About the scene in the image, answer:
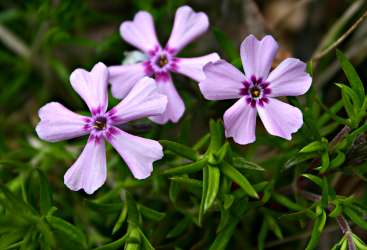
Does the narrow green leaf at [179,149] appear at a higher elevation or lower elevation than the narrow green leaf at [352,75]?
lower

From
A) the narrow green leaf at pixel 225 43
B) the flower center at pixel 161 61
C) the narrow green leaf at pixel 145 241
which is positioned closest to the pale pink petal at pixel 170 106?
the flower center at pixel 161 61

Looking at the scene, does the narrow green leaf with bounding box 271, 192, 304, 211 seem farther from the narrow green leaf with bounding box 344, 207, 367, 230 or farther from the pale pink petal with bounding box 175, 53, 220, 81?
the pale pink petal with bounding box 175, 53, 220, 81

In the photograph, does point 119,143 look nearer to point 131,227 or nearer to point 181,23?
point 131,227

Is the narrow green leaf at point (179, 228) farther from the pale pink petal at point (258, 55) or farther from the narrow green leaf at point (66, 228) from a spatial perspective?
the pale pink petal at point (258, 55)

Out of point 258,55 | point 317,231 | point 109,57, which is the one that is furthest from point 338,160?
point 109,57

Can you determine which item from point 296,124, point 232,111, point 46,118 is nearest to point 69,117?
point 46,118

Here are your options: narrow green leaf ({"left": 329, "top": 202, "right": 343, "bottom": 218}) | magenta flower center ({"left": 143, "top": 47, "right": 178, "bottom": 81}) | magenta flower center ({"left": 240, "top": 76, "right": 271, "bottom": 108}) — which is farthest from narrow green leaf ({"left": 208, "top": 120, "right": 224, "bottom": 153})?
narrow green leaf ({"left": 329, "top": 202, "right": 343, "bottom": 218})
